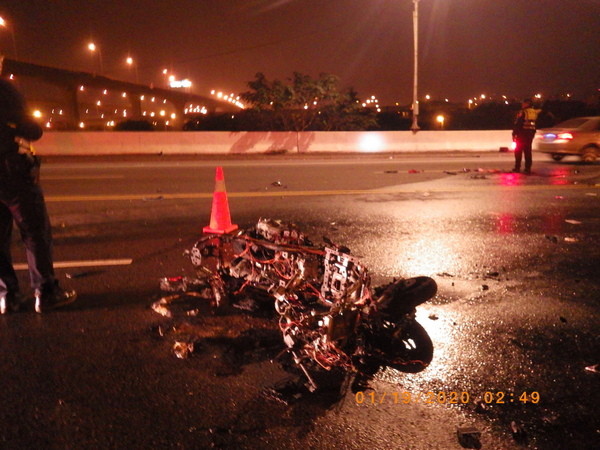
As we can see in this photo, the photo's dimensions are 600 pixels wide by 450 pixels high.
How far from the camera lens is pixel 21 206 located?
3854 millimetres

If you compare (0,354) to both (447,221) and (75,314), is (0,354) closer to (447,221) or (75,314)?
(75,314)

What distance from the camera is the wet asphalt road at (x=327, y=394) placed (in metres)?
2.64

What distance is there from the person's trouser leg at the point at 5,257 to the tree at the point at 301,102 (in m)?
23.3

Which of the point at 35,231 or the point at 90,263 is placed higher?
the point at 35,231

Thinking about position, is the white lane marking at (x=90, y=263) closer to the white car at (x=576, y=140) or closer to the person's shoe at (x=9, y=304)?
the person's shoe at (x=9, y=304)

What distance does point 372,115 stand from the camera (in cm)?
3014

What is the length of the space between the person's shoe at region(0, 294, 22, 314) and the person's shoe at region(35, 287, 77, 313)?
0.51ft

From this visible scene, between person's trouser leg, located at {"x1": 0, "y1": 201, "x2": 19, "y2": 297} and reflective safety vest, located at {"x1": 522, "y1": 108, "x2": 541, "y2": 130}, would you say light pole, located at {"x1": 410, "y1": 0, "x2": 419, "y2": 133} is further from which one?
person's trouser leg, located at {"x1": 0, "y1": 201, "x2": 19, "y2": 297}

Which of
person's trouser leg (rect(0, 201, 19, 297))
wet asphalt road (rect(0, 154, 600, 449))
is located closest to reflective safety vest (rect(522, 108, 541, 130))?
wet asphalt road (rect(0, 154, 600, 449))

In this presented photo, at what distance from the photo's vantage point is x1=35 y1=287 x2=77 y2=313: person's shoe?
4086 mm

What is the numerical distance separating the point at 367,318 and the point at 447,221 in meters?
4.31

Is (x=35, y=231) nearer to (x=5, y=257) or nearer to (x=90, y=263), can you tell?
(x=5, y=257)

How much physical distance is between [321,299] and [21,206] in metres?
2.32

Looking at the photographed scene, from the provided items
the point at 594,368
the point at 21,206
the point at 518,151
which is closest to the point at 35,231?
the point at 21,206
